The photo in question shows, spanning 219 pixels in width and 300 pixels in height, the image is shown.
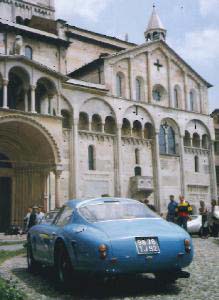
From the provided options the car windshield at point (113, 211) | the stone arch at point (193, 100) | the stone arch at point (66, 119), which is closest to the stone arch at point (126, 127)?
the stone arch at point (66, 119)

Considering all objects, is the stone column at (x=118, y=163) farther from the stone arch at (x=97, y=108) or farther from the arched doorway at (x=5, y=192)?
the arched doorway at (x=5, y=192)

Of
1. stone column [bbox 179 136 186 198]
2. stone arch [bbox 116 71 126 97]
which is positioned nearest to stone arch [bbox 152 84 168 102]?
stone arch [bbox 116 71 126 97]

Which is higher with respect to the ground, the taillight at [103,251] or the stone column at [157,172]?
the stone column at [157,172]

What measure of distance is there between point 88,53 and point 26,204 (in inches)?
564

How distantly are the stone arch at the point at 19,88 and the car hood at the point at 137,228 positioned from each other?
16.8 meters

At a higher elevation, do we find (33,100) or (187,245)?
(33,100)

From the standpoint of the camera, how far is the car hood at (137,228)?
21.9 feet

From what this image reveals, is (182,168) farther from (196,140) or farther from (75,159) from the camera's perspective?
(75,159)

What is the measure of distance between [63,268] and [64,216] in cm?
121

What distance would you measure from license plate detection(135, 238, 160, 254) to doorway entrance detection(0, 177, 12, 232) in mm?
19037

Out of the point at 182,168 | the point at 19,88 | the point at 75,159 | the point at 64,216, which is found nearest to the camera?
the point at 64,216

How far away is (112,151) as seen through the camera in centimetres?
2886

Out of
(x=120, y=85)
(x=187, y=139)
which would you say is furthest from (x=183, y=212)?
(x=187, y=139)

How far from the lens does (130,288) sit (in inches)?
280
